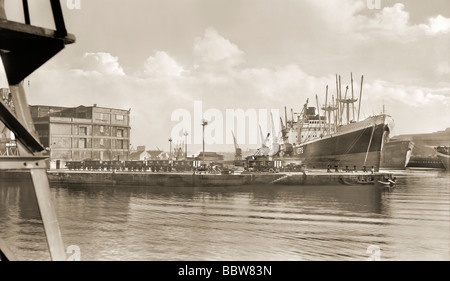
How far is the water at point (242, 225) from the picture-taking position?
40.6 ft

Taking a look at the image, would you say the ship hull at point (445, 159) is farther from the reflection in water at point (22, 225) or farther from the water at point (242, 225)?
the reflection in water at point (22, 225)

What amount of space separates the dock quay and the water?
11.9ft

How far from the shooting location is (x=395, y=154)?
47.4 meters

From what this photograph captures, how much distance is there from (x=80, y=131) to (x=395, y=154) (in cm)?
3932

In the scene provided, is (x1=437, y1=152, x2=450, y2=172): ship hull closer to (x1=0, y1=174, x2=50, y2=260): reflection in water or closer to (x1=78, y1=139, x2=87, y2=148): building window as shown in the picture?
(x1=78, y1=139, x2=87, y2=148): building window

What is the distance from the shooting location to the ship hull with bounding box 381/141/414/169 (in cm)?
4403

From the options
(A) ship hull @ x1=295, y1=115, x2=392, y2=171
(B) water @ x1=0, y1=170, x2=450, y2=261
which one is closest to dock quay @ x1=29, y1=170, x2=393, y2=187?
(B) water @ x1=0, y1=170, x2=450, y2=261

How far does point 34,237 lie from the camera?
48.5 feet

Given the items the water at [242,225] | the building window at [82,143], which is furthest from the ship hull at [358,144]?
the building window at [82,143]

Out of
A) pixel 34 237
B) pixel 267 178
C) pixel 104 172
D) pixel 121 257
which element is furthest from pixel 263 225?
pixel 104 172

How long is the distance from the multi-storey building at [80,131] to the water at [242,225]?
16.8 ft
